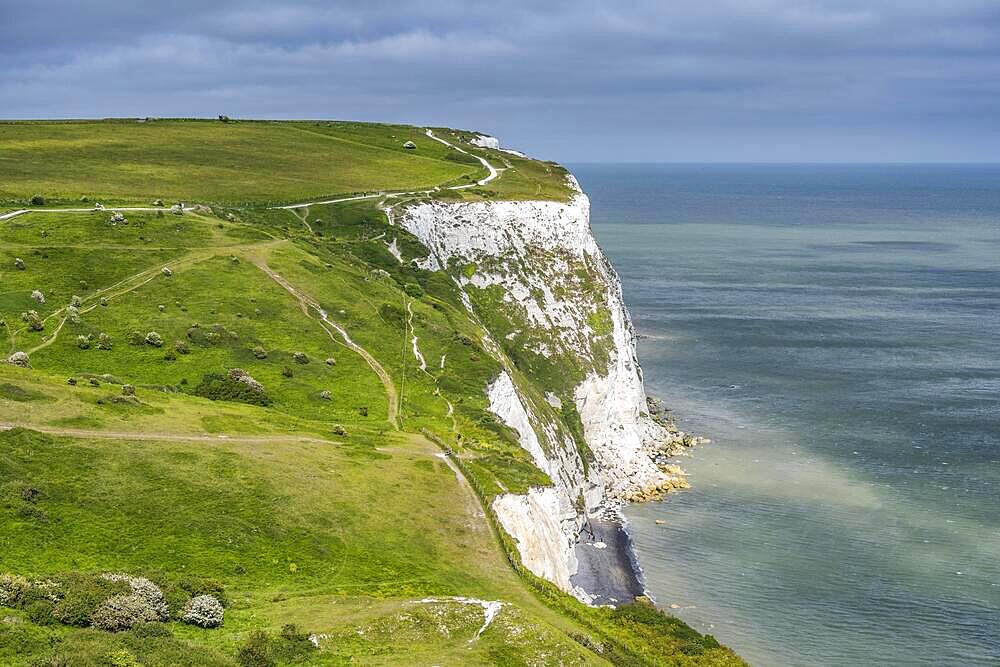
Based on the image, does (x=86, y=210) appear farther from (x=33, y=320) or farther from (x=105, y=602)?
(x=105, y=602)

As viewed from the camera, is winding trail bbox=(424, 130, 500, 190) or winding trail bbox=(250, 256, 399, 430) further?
winding trail bbox=(424, 130, 500, 190)

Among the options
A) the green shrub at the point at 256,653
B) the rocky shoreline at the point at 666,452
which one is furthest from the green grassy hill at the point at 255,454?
the rocky shoreline at the point at 666,452

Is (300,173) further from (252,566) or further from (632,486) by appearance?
(252,566)

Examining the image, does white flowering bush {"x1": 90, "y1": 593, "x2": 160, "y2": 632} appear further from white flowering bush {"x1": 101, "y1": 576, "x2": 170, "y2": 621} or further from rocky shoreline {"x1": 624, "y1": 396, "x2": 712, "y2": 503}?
rocky shoreline {"x1": 624, "y1": 396, "x2": 712, "y2": 503}

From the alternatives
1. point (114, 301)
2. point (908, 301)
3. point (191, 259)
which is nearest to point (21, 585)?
point (114, 301)

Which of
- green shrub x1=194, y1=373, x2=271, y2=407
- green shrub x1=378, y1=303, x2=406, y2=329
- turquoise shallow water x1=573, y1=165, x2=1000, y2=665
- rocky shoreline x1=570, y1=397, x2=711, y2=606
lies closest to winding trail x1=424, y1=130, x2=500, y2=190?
→ turquoise shallow water x1=573, y1=165, x2=1000, y2=665

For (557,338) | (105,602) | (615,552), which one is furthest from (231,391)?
(557,338)
